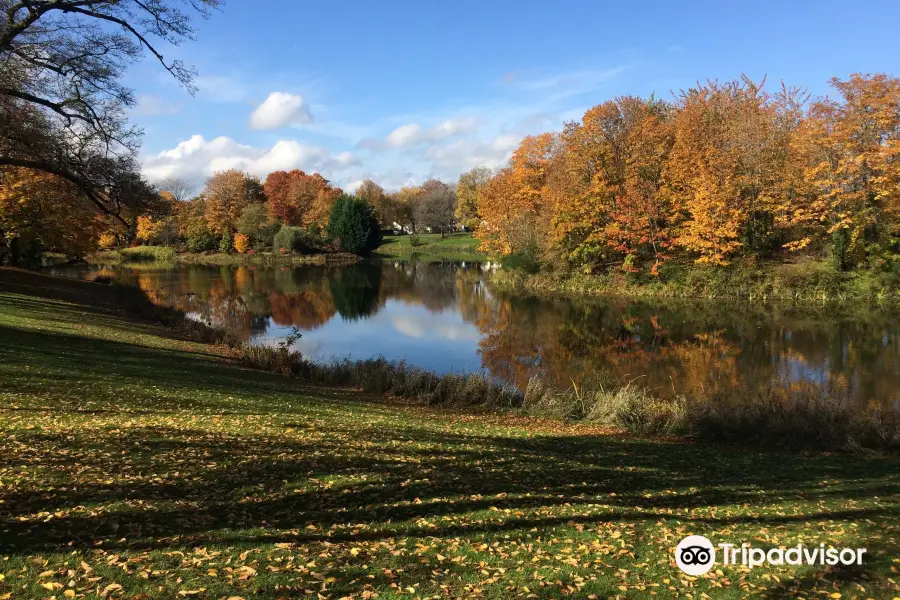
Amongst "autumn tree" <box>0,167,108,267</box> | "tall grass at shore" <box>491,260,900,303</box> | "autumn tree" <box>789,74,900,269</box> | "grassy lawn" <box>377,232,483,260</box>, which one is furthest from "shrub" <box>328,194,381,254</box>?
"autumn tree" <box>789,74,900,269</box>

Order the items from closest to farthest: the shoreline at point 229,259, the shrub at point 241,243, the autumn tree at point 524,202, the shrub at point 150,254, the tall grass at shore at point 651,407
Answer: the tall grass at shore at point 651,407, the autumn tree at point 524,202, the shoreline at point 229,259, the shrub at point 150,254, the shrub at point 241,243

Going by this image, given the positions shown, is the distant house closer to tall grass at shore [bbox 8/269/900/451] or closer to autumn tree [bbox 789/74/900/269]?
autumn tree [bbox 789/74/900/269]

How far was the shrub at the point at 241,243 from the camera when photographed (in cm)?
8325

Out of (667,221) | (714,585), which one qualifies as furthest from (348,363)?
(667,221)

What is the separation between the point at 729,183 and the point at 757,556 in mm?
36798

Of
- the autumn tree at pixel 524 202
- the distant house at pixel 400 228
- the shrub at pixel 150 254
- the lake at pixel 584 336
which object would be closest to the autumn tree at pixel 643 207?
the lake at pixel 584 336

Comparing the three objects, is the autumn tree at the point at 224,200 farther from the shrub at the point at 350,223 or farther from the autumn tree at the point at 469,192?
the autumn tree at the point at 469,192

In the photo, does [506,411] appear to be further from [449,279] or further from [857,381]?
[449,279]

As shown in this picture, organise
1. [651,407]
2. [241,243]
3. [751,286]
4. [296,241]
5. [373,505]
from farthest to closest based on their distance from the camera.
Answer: [241,243] → [296,241] → [751,286] → [651,407] → [373,505]

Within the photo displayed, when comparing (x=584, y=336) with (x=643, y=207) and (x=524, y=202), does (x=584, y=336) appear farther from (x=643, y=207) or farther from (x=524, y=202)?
(x=524, y=202)

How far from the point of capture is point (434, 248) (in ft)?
323

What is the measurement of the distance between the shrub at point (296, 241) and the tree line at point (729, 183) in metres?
45.4

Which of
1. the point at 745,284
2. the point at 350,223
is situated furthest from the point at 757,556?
the point at 350,223

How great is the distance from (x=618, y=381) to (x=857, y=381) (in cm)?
760
